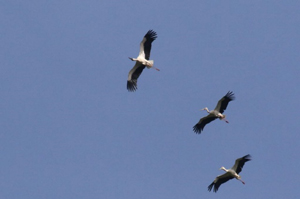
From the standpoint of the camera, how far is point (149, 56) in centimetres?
5156

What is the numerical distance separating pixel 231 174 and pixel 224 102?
3790mm

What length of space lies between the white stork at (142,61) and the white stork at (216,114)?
3842mm

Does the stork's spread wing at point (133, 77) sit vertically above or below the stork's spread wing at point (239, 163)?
above

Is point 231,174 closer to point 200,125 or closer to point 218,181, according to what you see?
point 218,181

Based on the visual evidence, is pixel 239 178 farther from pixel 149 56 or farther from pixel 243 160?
pixel 149 56

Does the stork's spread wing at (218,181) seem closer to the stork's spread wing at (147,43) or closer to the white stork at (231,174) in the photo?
the white stork at (231,174)

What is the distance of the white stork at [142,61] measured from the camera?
51.2 m

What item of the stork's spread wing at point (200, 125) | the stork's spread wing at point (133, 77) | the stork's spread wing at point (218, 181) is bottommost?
the stork's spread wing at point (218, 181)

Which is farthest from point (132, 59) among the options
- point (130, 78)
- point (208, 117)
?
point (208, 117)

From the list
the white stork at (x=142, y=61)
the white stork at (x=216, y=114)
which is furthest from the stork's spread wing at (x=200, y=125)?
the white stork at (x=142, y=61)

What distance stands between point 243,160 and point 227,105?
332 centimetres

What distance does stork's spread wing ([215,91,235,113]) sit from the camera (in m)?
52.0

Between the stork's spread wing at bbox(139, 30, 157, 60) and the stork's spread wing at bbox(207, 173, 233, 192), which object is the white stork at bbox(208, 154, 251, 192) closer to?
the stork's spread wing at bbox(207, 173, 233, 192)

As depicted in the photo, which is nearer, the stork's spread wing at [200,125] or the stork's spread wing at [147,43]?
the stork's spread wing at [147,43]
